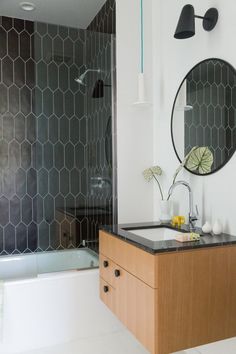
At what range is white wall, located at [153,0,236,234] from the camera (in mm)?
1893

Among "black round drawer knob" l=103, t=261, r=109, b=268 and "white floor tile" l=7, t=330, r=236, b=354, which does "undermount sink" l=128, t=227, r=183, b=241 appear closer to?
"black round drawer knob" l=103, t=261, r=109, b=268

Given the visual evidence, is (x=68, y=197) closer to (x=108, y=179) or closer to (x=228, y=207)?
(x=108, y=179)

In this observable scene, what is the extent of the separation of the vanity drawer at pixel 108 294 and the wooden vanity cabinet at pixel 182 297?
259 mm

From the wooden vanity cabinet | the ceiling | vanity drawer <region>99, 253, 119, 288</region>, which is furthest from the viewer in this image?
the ceiling

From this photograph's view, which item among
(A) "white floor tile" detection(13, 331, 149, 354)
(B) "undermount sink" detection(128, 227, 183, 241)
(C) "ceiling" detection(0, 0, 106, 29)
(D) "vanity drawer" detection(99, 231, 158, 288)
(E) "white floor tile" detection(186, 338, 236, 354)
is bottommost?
(A) "white floor tile" detection(13, 331, 149, 354)

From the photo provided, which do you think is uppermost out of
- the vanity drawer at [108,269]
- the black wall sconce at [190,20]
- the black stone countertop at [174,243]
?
the black wall sconce at [190,20]

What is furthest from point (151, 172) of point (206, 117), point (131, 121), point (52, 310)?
point (52, 310)

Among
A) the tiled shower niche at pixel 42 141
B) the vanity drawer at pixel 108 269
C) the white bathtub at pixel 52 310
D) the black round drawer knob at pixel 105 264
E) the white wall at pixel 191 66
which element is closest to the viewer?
the white wall at pixel 191 66

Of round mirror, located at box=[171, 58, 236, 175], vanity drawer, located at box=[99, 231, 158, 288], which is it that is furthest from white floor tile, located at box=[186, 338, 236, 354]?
round mirror, located at box=[171, 58, 236, 175]

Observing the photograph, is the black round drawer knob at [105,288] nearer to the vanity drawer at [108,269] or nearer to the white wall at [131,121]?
the vanity drawer at [108,269]

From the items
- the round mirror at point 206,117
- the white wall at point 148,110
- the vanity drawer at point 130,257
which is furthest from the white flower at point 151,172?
the vanity drawer at point 130,257

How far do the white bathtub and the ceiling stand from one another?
229 centimetres

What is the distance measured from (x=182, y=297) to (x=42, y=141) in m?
2.12

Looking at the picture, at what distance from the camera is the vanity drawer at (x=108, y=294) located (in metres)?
2.03
